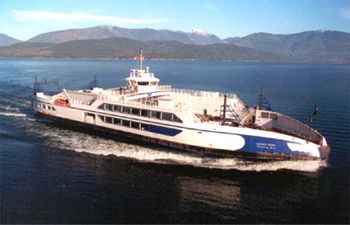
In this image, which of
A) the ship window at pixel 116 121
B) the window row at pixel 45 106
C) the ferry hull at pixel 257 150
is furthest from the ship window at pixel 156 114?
the window row at pixel 45 106

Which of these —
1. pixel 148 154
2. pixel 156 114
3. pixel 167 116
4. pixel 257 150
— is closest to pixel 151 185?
pixel 148 154

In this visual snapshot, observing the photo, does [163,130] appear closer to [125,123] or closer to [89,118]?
[125,123]

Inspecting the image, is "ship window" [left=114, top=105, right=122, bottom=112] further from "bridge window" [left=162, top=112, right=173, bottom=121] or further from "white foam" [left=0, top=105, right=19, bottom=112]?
"white foam" [left=0, top=105, right=19, bottom=112]

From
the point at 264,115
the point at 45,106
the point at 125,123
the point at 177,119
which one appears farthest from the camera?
the point at 45,106

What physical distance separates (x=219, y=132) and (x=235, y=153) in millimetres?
3042

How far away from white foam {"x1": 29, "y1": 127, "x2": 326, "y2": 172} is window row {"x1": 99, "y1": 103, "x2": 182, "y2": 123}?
417cm

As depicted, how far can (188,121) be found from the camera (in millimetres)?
43750

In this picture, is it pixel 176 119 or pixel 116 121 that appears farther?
pixel 116 121

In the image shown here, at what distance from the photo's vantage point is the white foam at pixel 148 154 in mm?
40519

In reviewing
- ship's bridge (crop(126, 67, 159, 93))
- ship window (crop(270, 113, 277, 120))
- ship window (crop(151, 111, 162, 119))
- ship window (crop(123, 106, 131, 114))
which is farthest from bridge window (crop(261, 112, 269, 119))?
ship window (crop(123, 106, 131, 114))

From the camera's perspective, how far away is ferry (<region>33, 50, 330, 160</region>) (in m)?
40.8

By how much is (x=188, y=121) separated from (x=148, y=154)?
21.1 ft

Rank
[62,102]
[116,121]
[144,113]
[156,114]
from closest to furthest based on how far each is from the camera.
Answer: [156,114]
[144,113]
[116,121]
[62,102]

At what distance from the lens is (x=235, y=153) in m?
41.8
